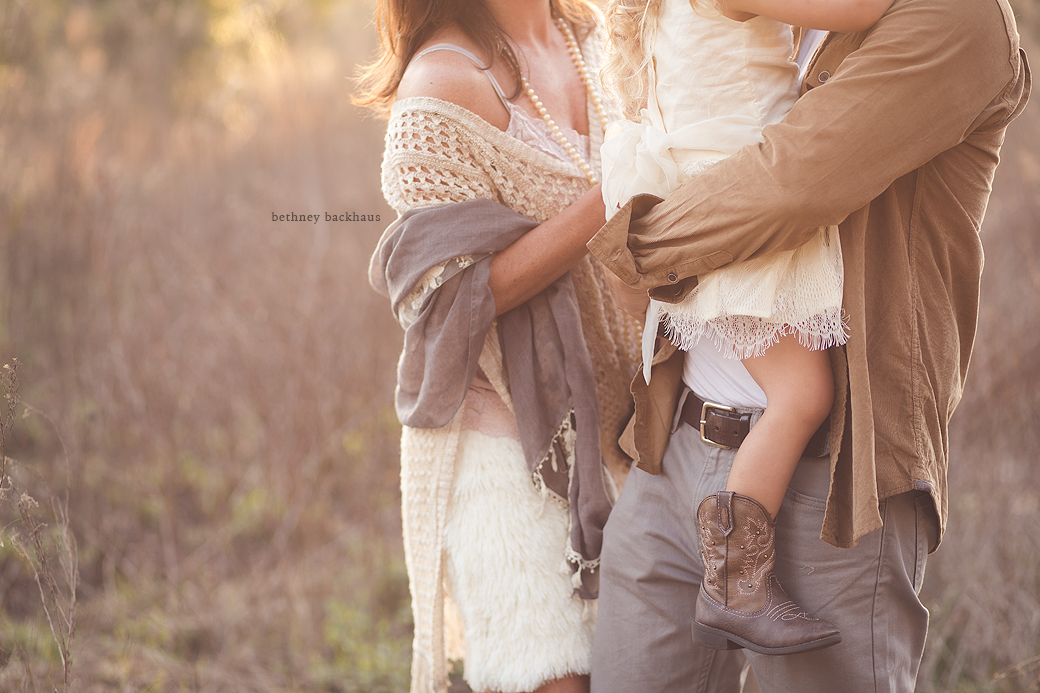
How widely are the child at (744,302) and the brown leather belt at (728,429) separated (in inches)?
0.6

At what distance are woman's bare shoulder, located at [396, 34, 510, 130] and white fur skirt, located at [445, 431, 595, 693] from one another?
700mm

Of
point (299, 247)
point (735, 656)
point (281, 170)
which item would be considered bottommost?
point (735, 656)

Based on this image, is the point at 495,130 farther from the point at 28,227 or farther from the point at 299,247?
the point at 28,227

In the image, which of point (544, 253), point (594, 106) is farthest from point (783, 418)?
point (594, 106)

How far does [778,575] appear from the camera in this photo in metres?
1.28

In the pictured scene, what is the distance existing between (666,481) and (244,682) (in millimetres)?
2388

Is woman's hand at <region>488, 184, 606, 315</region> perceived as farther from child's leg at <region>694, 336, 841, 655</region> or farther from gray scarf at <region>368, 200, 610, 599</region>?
child's leg at <region>694, 336, 841, 655</region>

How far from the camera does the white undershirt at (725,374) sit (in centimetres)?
131

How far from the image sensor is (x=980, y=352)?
3785 millimetres

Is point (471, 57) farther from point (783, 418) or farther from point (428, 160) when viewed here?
point (783, 418)

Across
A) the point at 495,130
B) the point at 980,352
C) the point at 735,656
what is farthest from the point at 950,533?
the point at 495,130

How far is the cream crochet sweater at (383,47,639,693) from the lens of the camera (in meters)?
1.58

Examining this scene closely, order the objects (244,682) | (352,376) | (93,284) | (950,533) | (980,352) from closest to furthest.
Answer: (244,682)
(950,533)
(980,352)
(352,376)
(93,284)

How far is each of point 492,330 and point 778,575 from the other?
0.77m
